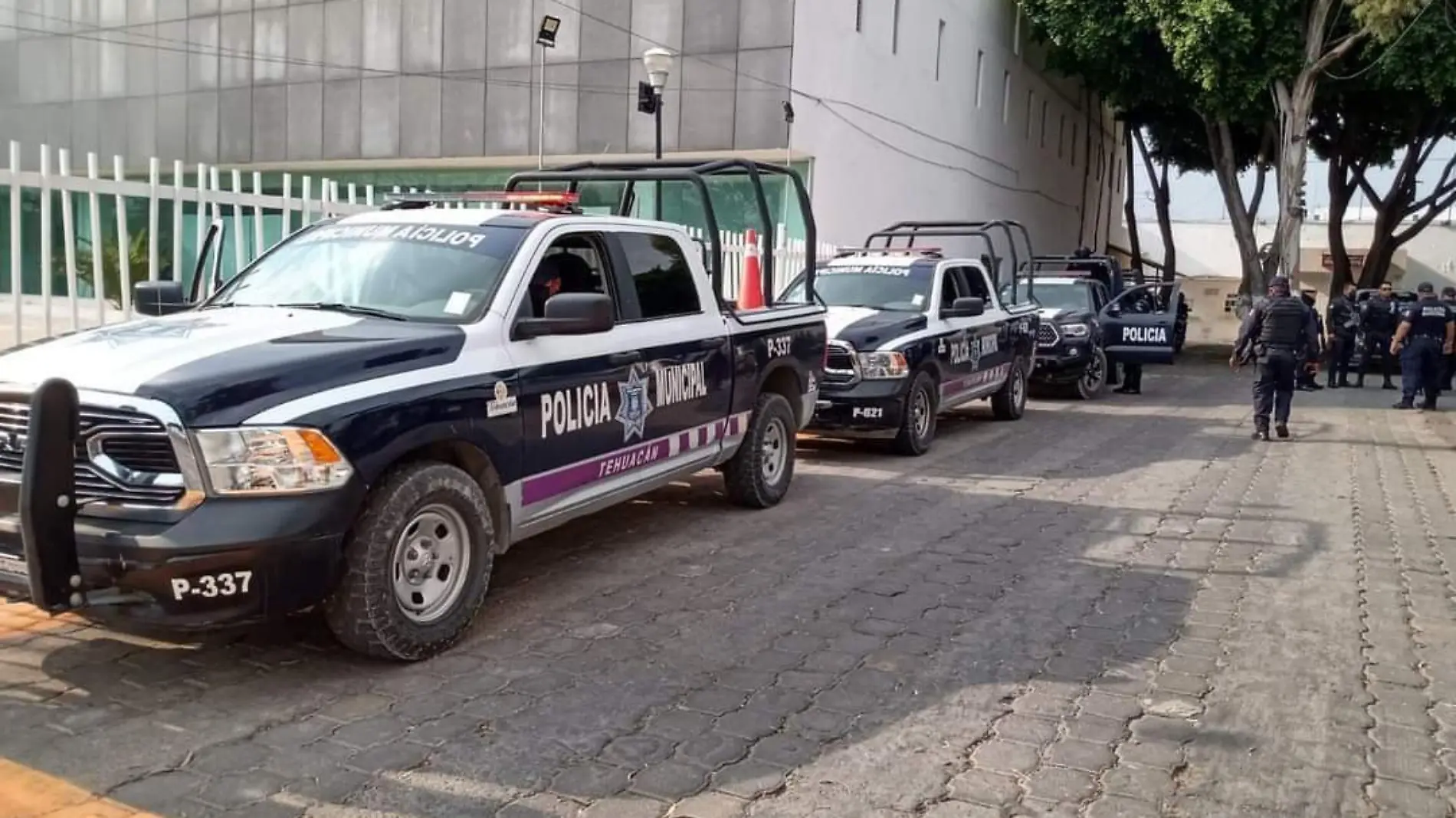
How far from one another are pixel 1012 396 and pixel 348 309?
970 centimetres

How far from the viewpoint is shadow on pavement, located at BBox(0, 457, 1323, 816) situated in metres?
3.73

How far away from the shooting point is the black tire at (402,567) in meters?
4.34

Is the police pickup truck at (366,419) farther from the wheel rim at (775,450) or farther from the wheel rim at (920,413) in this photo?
the wheel rim at (920,413)

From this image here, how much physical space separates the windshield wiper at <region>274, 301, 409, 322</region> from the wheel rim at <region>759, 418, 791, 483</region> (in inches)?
126

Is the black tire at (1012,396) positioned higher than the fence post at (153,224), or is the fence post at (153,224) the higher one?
the fence post at (153,224)

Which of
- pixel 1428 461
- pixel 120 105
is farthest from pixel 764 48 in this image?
pixel 120 105

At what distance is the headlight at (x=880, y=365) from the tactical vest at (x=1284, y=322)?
15.6 ft

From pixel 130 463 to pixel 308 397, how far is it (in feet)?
2.01

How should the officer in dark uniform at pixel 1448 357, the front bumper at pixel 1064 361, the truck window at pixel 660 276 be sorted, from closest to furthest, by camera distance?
the truck window at pixel 660 276 < the front bumper at pixel 1064 361 < the officer in dark uniform at pixel 1448 357

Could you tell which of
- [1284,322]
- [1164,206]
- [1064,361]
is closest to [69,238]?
[1284,322]

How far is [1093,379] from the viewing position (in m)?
17.0

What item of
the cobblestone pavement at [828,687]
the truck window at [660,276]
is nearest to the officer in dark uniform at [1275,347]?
the cobblestone pavement at [828,687]

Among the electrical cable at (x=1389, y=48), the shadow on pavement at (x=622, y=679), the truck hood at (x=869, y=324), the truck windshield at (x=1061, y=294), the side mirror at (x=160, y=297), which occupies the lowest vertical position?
the shadow on pavement at (x=622, y=679)

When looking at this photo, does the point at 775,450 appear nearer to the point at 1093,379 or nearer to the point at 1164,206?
the point at 1093,379
